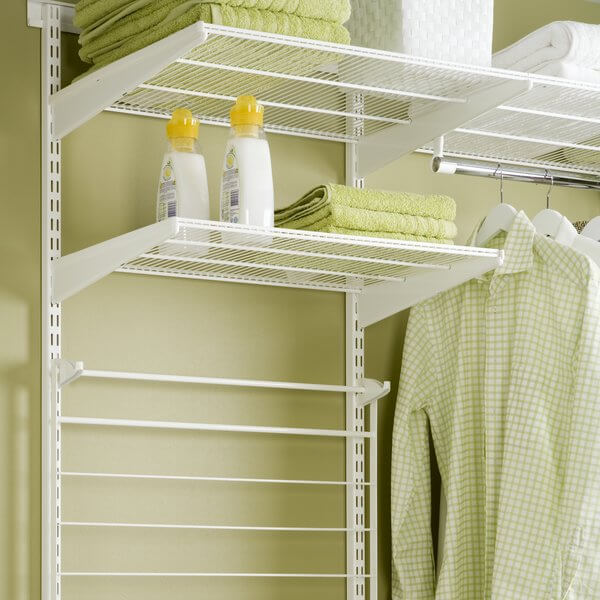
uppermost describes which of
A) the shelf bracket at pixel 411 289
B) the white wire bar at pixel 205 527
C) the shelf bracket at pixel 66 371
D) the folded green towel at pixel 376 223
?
the folded green towel at pixel 376 223

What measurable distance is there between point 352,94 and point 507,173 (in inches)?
14.3

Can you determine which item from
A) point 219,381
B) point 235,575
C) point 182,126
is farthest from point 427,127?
point 235,575

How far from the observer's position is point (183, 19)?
6.08 feet

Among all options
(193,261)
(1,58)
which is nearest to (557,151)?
(193,261)

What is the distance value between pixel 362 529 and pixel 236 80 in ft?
2.91

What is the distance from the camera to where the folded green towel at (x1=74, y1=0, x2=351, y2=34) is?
6.15 feet

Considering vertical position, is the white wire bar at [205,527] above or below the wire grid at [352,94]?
below

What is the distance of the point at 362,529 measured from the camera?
233 cm

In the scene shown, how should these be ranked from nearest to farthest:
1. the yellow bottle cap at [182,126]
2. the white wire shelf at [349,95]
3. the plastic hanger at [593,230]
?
the white wire shelf at [349,95] → the yellow bottle cap at [182,126] → the plastic hanger at [593,230]

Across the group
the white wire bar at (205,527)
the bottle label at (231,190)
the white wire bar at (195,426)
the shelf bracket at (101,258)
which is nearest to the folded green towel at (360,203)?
the bottle label at (231,190)

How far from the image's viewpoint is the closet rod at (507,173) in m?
2.31

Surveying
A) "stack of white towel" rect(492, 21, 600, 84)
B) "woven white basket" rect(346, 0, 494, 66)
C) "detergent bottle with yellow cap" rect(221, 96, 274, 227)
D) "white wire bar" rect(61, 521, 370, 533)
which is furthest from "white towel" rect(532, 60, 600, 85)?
"white wire bar" rect(61, 521, 370, 533)

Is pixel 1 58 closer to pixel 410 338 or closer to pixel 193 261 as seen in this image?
pixel 193 261

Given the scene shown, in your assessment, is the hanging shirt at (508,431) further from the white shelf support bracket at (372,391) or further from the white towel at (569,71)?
the white towel at (569,71)
